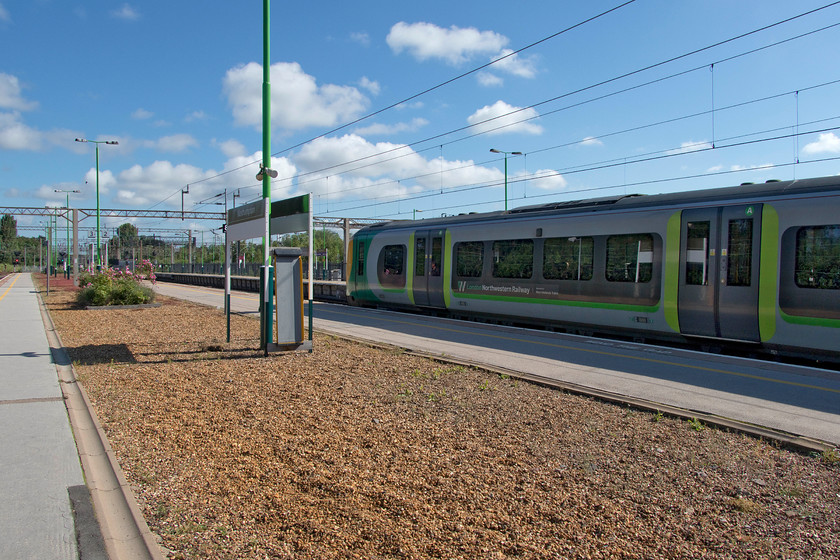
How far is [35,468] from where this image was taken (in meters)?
4.57

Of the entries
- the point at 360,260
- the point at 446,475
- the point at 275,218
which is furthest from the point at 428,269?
the point at 446,475

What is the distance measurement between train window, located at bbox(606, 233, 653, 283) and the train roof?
0.70 metres

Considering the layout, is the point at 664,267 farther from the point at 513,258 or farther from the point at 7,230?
the point at 7,230

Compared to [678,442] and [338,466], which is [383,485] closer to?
[338,466]

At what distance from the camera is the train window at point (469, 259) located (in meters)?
15.5

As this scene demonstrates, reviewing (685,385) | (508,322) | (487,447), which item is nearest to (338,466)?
(487,447)

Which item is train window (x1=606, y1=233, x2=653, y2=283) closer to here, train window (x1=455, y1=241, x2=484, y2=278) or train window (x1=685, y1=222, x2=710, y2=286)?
train window (x1=685, y1=222, x2=710, y2=286)

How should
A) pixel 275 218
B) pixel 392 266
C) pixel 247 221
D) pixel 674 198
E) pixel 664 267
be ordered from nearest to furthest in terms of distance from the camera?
pixel 275 218 → pixel 664 267 → pixel 674 198 → pixel 247 221 → pixel 392 266

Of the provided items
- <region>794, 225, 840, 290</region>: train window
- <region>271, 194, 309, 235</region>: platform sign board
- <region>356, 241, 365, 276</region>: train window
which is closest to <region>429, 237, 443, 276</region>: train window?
<region>356, 241, 365, 276</region>: train window

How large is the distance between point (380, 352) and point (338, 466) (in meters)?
5.65

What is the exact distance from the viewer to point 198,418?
5.99 m

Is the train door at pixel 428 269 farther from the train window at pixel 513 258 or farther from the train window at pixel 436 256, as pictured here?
the train window at pixel 513 258

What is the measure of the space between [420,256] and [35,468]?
13504 mm

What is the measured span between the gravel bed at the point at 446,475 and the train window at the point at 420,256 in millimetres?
9949
